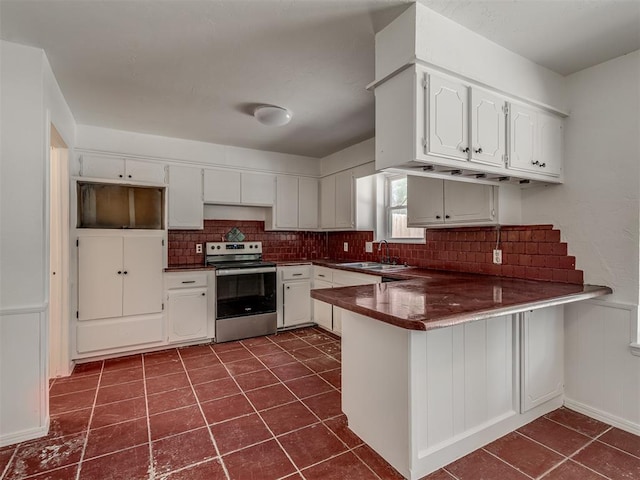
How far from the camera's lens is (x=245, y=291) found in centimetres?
395

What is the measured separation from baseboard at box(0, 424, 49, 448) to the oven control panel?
7.99ft

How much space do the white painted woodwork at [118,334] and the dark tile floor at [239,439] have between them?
348 mm

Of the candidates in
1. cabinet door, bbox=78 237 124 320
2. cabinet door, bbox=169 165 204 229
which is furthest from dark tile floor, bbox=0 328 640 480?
cabinet door, bbox=169 165 204 229

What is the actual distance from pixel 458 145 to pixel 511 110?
589 mm

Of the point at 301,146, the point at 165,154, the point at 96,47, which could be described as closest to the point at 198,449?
the point at 96,47

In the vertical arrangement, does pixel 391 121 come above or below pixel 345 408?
above

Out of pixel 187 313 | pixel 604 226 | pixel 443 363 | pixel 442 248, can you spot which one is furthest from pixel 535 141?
pixel 187 313

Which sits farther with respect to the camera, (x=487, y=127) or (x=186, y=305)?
(x=186, y=305)

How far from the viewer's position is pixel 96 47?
2.05 metres

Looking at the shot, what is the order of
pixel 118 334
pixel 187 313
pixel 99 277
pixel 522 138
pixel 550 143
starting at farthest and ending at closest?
pixel 187 313 < pixel 118 334 < pixel 99 277 < pixel 550 143 < pixel 522 138

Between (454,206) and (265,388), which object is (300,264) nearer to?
(265,388)

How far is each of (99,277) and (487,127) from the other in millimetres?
3550

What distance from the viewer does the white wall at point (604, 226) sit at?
2084mm

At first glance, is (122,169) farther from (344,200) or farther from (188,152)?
(344,200)
